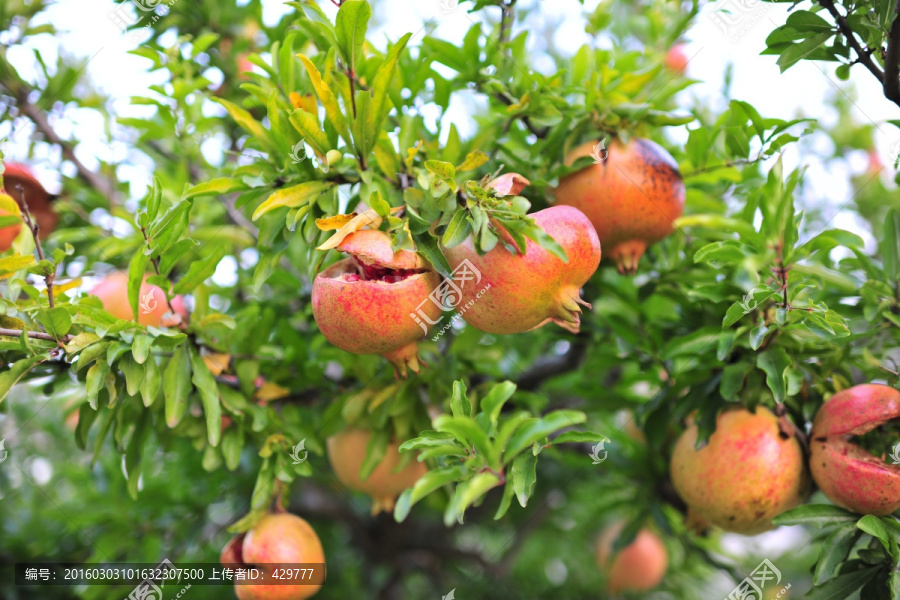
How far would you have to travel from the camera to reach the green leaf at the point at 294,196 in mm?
1245

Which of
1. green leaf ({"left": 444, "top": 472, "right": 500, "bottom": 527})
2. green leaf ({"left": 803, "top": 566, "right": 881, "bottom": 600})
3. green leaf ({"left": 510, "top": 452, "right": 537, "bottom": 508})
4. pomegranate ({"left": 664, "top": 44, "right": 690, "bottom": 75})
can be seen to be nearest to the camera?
green leaf ({"left": 444, "top": 472, "right": 500, "bottom": 527})

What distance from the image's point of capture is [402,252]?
3.96ft

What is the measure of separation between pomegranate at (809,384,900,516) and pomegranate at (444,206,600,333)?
0.65m

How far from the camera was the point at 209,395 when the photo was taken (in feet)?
4.66

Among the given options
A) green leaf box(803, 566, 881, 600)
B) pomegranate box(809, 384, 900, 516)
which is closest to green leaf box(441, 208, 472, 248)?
pomegranate box(809, 384, 900, 516)

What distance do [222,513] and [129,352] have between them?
147 centimetres

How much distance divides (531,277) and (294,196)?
0.51 m

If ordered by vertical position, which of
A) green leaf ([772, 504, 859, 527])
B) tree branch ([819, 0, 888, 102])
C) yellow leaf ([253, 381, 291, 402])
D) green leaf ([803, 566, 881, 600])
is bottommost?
yellow leaf ([253, 381, 291, 402])

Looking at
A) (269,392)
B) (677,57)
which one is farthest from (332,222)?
(677,57)

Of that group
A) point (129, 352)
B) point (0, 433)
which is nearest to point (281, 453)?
point (129, 352)

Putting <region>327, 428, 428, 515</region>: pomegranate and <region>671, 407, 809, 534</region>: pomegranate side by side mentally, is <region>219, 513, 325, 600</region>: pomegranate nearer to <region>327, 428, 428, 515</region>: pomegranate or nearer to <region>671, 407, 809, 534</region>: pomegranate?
<region>327, 428, 428, 515</region>: pomegranate

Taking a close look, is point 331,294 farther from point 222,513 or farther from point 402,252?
point 222,513

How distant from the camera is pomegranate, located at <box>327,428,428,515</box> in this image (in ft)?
5.53

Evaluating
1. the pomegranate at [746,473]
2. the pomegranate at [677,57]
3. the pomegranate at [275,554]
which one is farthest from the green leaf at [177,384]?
the pomegranate at [677,57]
